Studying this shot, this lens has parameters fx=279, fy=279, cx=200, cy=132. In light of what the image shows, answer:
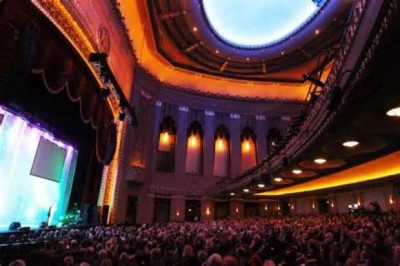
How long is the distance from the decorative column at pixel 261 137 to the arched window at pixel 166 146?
275 inches

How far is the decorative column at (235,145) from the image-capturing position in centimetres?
2207

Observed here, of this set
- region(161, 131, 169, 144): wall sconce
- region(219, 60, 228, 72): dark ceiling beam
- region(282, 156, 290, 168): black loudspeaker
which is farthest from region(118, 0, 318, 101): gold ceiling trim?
region(282, 156, 290, 168): black loudspeaker

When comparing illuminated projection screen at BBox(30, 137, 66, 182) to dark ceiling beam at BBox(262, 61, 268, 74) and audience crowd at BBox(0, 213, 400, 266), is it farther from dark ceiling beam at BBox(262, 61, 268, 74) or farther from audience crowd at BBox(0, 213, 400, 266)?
dark ceiling beam at BBox(262, 61, 268, 74)

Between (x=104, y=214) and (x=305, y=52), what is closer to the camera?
(x=104, y=214)

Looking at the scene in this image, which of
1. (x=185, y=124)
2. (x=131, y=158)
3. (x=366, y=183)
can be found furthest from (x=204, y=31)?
(x=366, y=183)

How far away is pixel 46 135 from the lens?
1111 cm

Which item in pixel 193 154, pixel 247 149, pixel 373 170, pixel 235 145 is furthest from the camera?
pixel 247 149

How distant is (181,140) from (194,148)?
133cm

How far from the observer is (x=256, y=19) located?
18359mm

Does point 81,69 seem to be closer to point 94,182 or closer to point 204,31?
point 94,182

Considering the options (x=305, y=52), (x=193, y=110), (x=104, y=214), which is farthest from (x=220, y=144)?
(x=104, y=214)

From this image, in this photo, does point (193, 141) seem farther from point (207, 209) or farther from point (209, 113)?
point (207, 209)

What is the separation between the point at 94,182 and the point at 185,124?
388 inches

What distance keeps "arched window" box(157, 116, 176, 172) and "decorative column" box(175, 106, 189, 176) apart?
315 millimetres
